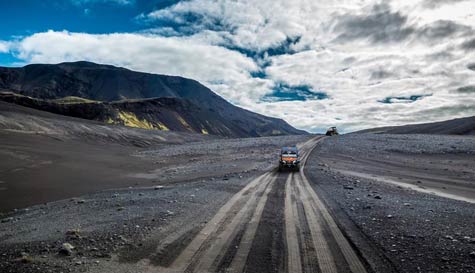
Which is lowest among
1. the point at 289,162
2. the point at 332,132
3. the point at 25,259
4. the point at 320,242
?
the point at 25,259

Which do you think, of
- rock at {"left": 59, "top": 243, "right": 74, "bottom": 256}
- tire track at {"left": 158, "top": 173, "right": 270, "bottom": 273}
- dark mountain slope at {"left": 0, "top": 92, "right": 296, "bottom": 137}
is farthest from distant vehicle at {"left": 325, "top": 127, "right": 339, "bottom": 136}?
dark mountain slope at {"left": 0, "top": 92, "right": 296, "bottom": 137}

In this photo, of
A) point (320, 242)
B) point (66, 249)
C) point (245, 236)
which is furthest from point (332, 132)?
point (66, 249)

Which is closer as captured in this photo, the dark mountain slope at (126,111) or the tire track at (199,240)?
the tire track at (199,240)

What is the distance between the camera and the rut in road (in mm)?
5961

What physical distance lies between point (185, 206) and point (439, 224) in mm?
8417

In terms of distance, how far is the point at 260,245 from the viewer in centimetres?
718

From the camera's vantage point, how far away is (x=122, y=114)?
5674 inches

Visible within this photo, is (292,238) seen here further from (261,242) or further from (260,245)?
(260,245)

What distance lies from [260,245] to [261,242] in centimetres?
20

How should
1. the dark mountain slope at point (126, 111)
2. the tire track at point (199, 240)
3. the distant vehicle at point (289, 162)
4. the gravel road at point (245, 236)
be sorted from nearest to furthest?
the tire track at point (199, 240)
the gravel road at point (245, 236)
the distant vehicle at point (289, 162)
the dark mountain slope at point (126, 111)

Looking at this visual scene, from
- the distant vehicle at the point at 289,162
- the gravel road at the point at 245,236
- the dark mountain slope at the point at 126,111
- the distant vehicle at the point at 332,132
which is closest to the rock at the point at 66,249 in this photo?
the gravel road at the point at 245,236

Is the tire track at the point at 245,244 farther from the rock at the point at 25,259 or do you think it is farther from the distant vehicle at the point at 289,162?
the distant vehicle at the point at 289,162

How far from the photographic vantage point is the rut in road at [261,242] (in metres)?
5.96

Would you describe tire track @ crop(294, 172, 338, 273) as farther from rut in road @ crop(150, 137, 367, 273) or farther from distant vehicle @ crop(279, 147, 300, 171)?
distant vehicle @ crop(279, 147, 300, 171)
